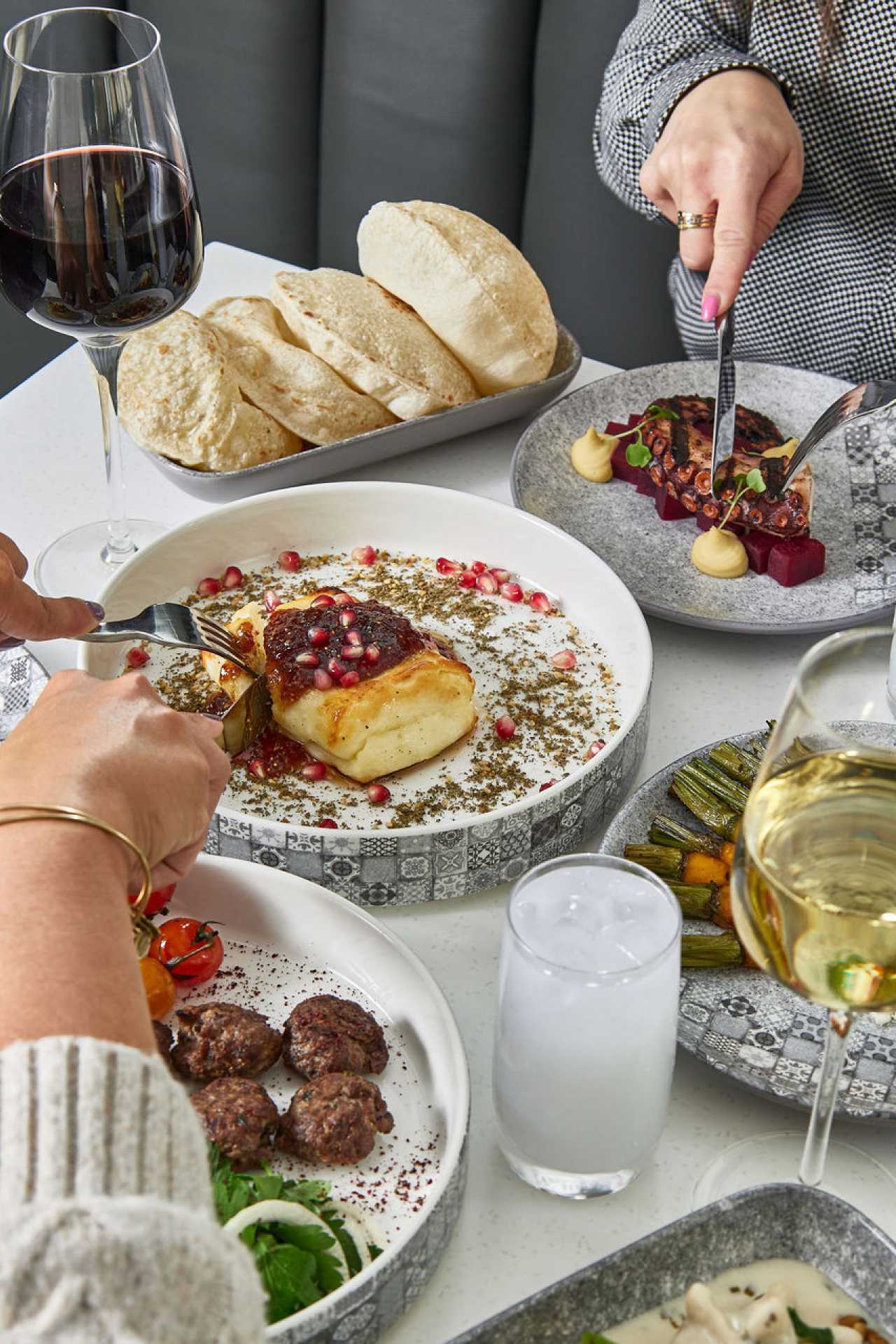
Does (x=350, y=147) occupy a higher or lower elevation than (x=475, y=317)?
lower

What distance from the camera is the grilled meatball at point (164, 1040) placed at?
113 cm

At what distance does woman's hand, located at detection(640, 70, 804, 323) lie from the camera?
1.96 meters

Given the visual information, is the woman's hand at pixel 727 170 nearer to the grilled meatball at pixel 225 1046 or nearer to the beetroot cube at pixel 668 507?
the beetroot cube at pixel 668 507

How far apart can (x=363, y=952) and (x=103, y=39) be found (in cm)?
117

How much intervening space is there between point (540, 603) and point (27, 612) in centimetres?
71

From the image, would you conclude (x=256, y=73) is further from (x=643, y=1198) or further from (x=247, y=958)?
(x=643, y=1198)

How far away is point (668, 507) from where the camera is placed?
1.97m

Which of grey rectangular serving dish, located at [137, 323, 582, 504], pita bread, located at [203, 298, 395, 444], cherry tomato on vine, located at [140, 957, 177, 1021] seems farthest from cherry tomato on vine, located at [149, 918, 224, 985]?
pita bread, located at [203, 298, 395, 444]

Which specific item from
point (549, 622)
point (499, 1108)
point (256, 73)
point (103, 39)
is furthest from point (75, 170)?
point (256, 73)

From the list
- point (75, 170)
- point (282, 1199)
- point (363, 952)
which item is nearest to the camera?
point (282, 1199)

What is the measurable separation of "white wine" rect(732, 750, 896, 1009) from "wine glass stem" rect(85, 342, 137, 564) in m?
1.12

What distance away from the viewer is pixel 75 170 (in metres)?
1.49

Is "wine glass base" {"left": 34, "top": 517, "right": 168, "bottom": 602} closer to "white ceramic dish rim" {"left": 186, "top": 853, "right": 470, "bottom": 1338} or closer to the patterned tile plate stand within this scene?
the patterned tile plate stand

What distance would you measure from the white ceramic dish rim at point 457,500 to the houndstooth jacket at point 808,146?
78 centimetres
